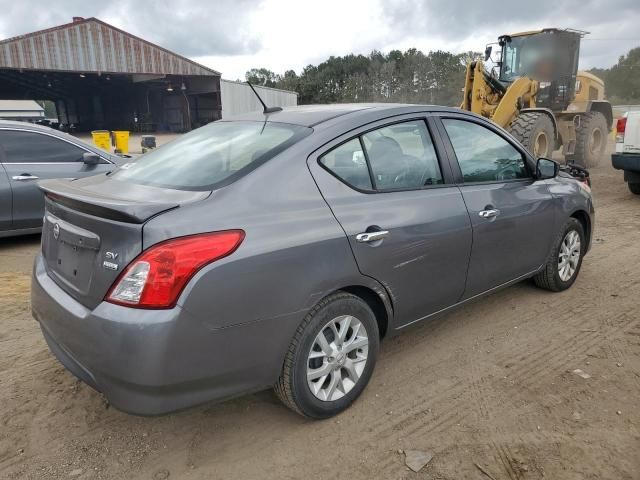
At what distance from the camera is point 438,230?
9.87 ft

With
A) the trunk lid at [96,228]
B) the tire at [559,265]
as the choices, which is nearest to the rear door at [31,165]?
the trunk lid at [96,228]

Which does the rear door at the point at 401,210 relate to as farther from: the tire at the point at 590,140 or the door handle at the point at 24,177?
the tire at the point at 590,140

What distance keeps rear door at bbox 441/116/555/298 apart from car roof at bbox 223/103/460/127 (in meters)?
0.32

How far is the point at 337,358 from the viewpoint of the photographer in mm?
2602

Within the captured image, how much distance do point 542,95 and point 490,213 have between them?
9.58 metres

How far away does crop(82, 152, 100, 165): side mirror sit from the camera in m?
5.96

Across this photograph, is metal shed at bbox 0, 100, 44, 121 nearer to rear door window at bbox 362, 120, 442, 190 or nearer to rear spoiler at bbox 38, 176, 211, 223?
rear spoiler at bbox 38, 176, 211, 223

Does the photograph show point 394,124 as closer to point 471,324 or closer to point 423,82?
point 471,324

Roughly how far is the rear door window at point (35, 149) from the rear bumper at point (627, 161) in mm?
8100

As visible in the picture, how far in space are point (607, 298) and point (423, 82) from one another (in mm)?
49233

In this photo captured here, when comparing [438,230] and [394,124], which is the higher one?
[394,124]

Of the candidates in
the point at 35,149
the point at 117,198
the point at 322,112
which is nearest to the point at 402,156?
the point at 322,112

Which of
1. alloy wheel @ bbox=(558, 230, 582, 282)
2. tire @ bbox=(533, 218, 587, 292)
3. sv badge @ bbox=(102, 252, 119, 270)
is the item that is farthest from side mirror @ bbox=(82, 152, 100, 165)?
alloy wheel @ bbox=(558, 230, 582, 282)

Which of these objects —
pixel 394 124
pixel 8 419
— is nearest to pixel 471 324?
pixel 394 124
